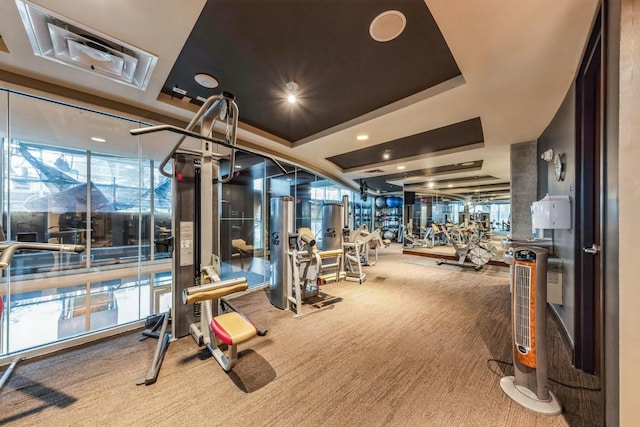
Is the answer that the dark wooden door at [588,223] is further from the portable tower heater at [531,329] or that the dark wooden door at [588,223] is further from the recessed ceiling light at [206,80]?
the recessed ceiling light at [206,80]

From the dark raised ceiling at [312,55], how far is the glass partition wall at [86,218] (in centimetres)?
163

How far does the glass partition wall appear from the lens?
2.79m

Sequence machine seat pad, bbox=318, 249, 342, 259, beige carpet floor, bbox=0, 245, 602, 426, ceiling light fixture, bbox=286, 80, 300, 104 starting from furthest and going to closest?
1. machine seat pad, bbox=318, 249, 342, 259
2. ceiling light fixture, bbox=286, 80, 300, 104
3. beige carpet floor, bbox=0, 245, 602, 426

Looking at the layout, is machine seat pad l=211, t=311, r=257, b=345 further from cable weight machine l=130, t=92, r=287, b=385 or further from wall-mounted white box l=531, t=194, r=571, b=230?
wall-mounted white box l=531, t=194, r=571, b=230

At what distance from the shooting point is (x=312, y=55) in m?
2.30

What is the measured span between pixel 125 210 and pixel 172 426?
18.0 feet

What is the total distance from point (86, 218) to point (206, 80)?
454 centimetres

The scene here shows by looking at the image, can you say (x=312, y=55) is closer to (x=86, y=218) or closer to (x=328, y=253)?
(x=328, y=253)

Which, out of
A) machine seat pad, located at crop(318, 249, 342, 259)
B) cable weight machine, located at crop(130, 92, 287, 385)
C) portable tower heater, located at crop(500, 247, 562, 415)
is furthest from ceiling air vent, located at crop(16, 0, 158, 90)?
portable tower heater, located at crop(500, 247, 562, 415)

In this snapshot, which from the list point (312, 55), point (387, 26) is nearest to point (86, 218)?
point (312, 55)

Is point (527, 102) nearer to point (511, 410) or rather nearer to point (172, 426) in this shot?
point (511, 410)

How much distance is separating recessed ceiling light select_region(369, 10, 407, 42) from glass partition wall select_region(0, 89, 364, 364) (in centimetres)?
276

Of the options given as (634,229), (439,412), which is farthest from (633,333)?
(439,412)

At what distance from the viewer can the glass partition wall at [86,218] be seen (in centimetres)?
279
